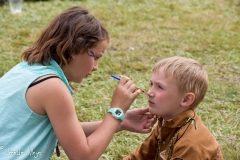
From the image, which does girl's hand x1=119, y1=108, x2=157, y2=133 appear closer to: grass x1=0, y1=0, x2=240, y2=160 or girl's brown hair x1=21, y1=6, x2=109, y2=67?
girl's brown hair x1=21, y1=6, x2=109, y2=67

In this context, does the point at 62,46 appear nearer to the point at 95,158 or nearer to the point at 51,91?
the point at 51,91

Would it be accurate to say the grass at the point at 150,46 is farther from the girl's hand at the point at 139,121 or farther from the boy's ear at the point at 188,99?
the boy's ear at the point at 188,99

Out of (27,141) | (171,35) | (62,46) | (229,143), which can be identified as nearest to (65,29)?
(62,46)

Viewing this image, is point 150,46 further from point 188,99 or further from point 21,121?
point 21,121

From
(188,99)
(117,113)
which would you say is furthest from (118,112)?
(188,99)

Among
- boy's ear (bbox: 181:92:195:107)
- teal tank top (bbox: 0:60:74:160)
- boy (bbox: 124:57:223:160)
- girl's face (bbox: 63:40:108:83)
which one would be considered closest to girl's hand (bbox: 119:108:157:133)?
boy (bbox: 124:57:223:160)

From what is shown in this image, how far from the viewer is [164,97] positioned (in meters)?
2.15

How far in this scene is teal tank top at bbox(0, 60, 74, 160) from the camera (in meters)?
1.93

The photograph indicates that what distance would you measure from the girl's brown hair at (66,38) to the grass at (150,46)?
1072 mm

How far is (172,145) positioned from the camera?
2117 mm

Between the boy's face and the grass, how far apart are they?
2.85ft

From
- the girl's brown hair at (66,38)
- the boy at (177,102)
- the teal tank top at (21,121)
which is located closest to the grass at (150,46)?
the boy at (177,102)

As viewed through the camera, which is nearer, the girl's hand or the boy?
the boy

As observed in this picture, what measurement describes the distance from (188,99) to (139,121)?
0.36 metres
